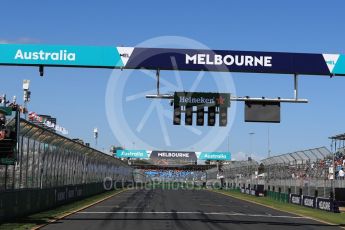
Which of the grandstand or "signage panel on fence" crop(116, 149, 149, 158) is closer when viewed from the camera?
the grandstand

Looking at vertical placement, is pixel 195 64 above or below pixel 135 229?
above

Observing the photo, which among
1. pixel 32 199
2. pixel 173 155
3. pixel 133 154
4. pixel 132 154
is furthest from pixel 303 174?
pixel 132 154

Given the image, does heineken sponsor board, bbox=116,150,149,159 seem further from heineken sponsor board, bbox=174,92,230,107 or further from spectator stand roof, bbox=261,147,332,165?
heineken sponsor board, bbox=174,92,230,107

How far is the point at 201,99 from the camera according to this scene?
22.7m

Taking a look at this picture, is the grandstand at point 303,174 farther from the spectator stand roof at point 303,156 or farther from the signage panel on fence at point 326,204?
the signage panel on fence at point 326,204

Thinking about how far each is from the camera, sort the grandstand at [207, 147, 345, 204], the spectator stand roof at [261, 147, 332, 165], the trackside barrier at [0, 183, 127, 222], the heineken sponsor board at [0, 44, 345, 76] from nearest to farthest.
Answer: the heineken sponsor board at [0, 44, 345, 76] < the trackside barrier at [0, 183, 127, 222] < the grandstand at [207, 147, 345, 204] < the spectator stand roof at [261, 147, 332, 165]

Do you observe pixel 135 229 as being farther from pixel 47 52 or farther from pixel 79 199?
pixel 79 199

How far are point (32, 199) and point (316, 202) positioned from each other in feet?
63.8

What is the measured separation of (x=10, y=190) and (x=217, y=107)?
8.14 meters

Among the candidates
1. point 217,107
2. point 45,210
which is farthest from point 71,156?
point 217,107

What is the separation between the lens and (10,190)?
21.9 metres

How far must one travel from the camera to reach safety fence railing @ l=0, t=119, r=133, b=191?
2302 cm

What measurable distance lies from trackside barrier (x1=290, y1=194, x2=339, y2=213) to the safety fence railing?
15401 millimetres

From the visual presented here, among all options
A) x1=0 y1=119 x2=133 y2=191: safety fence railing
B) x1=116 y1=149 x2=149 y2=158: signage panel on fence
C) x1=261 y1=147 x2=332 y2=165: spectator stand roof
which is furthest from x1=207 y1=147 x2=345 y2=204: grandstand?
x1=116 y1=149 x2=149 y2=158: signage panel on fence
